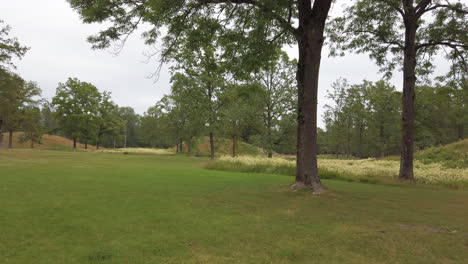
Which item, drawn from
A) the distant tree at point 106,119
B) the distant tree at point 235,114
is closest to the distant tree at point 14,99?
the distant tree at point 106,119

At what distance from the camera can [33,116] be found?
2109 inches

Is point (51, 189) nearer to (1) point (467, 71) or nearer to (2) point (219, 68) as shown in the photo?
(2) point (219, 68)

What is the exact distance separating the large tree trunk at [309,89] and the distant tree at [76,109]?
5818cm

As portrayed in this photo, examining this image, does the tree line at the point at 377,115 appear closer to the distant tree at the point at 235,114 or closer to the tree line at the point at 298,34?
the distant tree at the point at 235,114

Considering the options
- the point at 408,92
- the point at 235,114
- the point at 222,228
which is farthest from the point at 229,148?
the point at 222,228

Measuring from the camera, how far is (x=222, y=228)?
5961 mm

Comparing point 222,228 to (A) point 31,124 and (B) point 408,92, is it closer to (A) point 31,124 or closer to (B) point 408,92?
(B) point 408,92

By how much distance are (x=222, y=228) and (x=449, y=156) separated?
25902 millimetres

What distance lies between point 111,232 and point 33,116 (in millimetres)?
59426

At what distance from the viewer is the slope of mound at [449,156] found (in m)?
21.1

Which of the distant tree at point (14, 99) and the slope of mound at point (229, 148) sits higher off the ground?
the distant tree at point (14, 99)

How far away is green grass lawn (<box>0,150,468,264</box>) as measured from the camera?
4551 millimetres

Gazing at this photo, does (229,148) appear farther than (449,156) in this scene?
Yes

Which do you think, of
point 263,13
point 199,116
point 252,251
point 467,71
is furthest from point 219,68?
point 199,116
